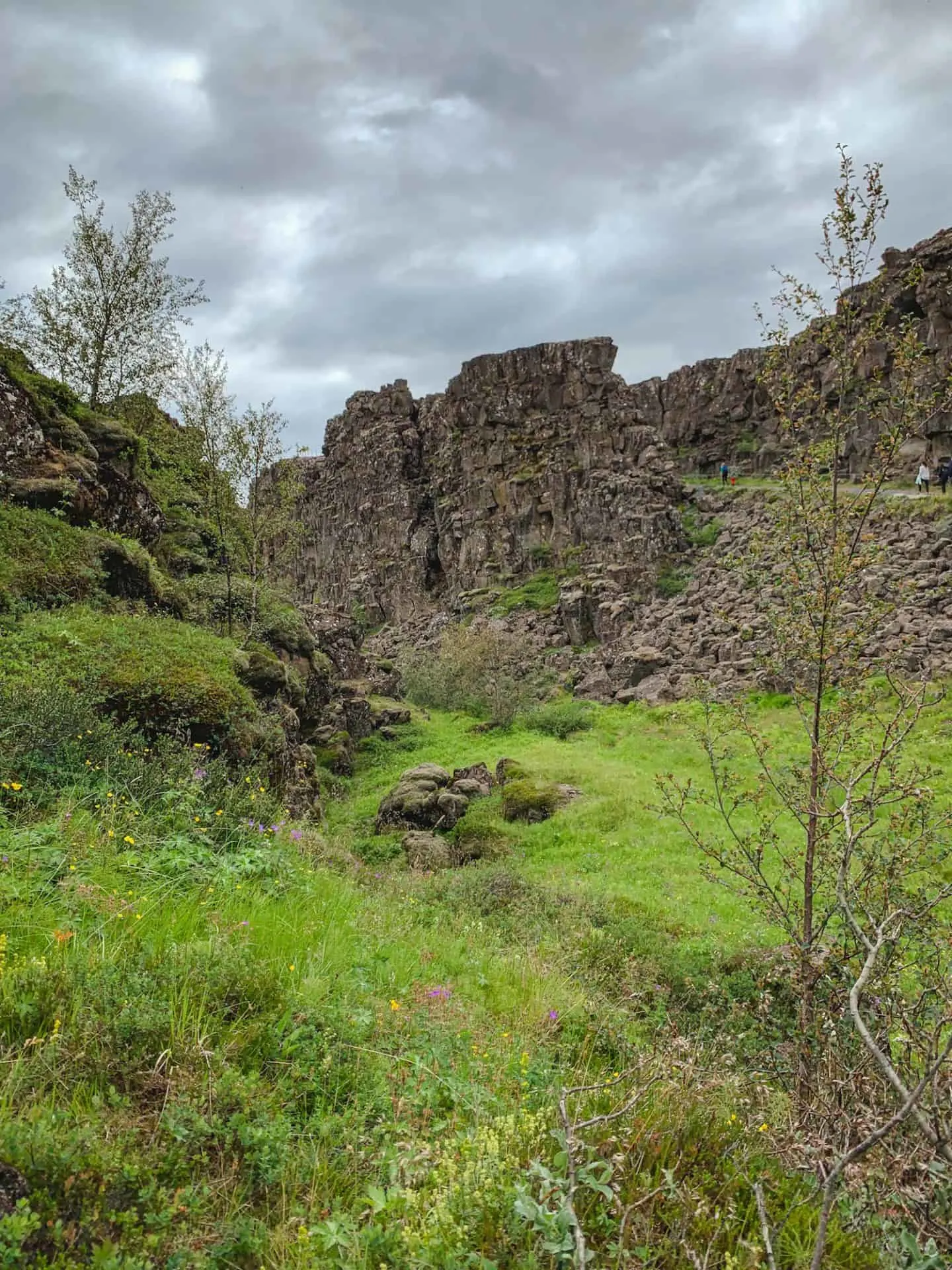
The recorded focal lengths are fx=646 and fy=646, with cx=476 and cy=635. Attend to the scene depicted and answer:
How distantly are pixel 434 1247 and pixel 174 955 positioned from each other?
72.5 inches

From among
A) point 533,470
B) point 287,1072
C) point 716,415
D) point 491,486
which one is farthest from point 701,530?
point 287,1072

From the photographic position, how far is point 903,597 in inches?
203

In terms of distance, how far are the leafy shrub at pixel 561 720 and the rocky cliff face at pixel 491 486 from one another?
60.9 ft

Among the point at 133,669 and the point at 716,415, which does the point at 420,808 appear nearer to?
the point at 133,669

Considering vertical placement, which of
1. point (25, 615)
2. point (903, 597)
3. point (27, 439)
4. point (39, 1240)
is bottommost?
point (39, 1240)

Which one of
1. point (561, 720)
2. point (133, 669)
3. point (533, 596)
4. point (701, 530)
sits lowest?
point (561, 720)

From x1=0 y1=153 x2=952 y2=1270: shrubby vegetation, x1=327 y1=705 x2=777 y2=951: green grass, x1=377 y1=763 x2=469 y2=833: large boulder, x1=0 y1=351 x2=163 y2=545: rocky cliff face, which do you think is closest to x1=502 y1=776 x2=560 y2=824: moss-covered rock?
x1=327 y1=705 x2=777 y2=951: green grass

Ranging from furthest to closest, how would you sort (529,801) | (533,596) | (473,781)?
1. (533,596)
2. (473,781)
3. (529,801)

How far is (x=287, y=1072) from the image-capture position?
3.01 m

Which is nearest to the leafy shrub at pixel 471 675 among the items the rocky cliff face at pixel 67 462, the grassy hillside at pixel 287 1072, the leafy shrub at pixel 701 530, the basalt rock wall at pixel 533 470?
the basalt rock wall at pixel 533 470

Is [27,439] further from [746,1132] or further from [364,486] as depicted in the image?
[364,486]

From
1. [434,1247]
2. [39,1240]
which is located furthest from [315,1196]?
[39,1240]

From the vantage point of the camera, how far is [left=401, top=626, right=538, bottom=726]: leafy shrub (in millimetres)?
31156

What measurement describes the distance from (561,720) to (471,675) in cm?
886
